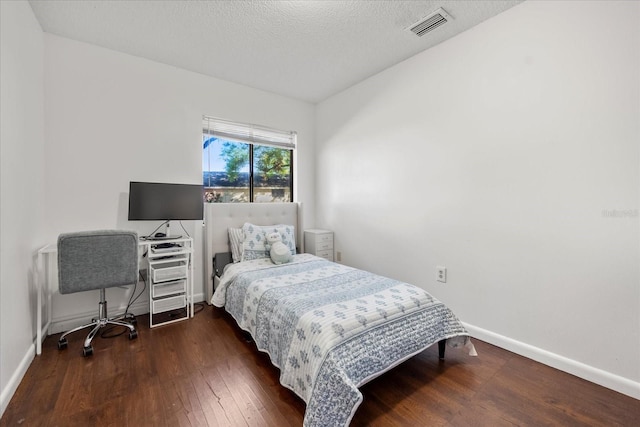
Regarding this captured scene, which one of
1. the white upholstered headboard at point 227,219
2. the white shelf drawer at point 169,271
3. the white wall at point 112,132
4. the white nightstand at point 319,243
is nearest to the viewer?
the white wall at point 112,132

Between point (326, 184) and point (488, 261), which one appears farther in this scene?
point (326, 184)

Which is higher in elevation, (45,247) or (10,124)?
(10,124)

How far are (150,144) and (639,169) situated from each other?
12.4ft

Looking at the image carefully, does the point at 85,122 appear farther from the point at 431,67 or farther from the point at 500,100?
the point at 500,100

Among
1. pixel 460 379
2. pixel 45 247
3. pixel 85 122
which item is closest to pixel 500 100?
pixel 460 379

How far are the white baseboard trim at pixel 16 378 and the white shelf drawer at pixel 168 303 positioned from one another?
77 cm

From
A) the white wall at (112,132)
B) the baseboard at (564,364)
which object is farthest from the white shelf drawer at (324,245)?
the baseboard at (564,364)

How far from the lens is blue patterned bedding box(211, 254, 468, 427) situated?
133 centimetres

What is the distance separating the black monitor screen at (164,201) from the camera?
253 centimetres

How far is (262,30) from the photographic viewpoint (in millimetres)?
2303

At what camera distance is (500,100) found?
2.15 metres

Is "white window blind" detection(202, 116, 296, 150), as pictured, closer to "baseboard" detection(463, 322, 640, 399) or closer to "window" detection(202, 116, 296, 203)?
"window" detection(202, 116, 296, 203)

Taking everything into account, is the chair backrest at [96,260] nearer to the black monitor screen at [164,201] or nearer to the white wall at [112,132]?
the black monitor screen at [164,201]

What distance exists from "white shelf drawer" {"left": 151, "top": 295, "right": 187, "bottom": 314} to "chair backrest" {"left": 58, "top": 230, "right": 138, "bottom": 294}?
16.8 inches
